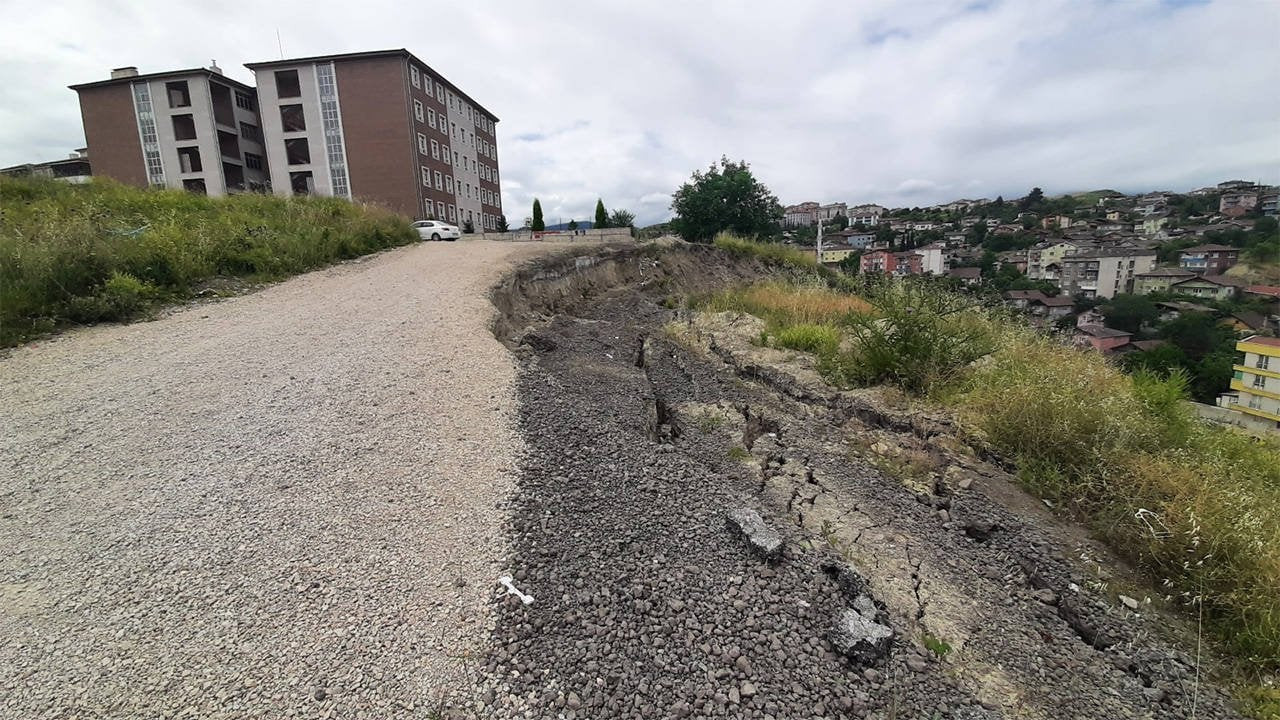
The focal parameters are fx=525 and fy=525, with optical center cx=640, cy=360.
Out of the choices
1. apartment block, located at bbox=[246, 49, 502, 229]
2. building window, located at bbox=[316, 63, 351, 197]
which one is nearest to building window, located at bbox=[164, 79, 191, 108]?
apartment block, located at bbox=[246, 49, 502, 229]

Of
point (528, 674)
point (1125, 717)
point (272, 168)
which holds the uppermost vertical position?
point (272, 168)

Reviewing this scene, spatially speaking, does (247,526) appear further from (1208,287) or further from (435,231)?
(435,231)

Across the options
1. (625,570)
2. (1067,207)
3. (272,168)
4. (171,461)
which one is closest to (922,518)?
(625,570)

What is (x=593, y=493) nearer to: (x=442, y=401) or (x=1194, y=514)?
(x=442, y=401)

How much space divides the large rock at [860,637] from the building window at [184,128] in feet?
169

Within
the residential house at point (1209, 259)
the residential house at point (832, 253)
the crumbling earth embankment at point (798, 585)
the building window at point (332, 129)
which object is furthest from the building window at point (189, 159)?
the residential house at point (1209, 259)

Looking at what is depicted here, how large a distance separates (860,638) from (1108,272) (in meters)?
11.2

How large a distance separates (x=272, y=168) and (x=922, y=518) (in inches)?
1908

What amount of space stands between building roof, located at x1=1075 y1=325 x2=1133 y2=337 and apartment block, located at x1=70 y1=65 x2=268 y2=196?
47159 millimetres

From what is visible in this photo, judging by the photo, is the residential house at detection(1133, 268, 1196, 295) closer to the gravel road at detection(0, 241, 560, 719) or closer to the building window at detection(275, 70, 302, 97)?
the gravel road at detection(0, 241, 560, 719)

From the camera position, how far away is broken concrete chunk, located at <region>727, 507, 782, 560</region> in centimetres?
298

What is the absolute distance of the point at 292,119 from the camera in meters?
38.6

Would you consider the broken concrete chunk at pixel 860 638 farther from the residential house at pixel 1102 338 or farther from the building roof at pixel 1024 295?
the building roof at pixel 1024 295

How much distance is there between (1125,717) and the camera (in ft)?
7.37
